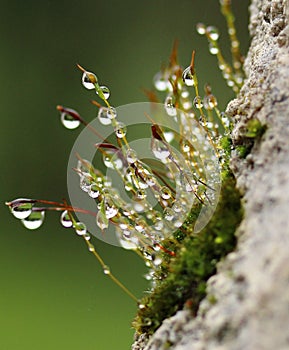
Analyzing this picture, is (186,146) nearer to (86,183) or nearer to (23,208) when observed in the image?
(86,183)

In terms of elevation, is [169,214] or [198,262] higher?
[169,214]

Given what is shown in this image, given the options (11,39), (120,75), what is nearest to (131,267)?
(120,75)

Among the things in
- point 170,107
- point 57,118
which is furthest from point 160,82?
point 57,118

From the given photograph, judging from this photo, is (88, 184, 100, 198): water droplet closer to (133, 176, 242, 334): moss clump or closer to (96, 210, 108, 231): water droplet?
(96, 210, 108, 231): water droplet

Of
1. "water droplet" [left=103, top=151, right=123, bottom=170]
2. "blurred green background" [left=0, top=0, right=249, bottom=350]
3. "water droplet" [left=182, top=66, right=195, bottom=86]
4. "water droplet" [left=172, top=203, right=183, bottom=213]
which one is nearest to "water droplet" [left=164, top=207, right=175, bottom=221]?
"water droplet" [left=172, top=203, right=183, bottom=213]

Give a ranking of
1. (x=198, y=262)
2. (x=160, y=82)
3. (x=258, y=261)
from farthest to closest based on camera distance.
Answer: (x=160, y=82) < (x=198, y=262) < (x=258, y=261)

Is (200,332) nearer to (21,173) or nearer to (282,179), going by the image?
(282,179)

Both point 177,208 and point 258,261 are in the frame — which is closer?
point 258,261
